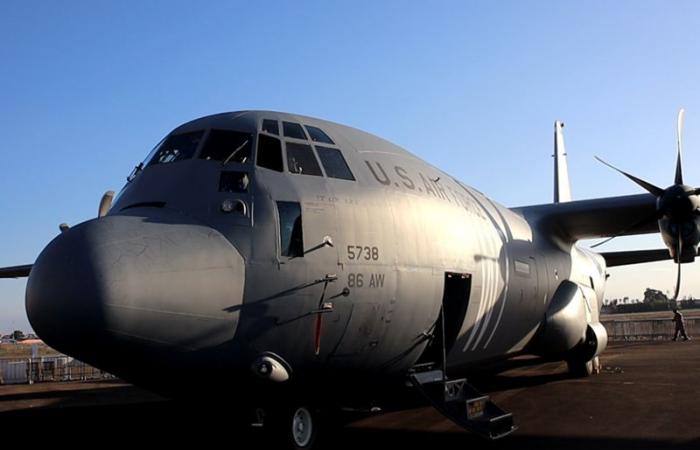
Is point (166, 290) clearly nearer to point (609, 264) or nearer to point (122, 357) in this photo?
point (122, 357)

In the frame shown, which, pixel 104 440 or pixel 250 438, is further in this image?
pixel 104 440

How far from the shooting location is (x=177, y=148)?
844 centimetres

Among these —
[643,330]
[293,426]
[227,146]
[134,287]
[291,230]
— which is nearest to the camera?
[134,287]

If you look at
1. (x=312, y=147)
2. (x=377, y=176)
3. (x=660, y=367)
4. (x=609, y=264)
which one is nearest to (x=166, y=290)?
(x=312, y=147)

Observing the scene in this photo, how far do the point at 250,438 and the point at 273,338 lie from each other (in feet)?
11.1

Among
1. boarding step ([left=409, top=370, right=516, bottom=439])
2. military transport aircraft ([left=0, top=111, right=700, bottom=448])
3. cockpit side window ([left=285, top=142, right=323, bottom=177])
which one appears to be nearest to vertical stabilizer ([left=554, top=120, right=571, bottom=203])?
military transport aircraft ([left=0, top=111, right=700, bottom=448])

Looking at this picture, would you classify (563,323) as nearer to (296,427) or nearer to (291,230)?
(296,427)

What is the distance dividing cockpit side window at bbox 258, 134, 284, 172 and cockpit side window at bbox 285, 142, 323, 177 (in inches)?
5.1

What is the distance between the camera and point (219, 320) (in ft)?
22.1

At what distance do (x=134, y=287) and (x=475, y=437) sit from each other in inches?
255

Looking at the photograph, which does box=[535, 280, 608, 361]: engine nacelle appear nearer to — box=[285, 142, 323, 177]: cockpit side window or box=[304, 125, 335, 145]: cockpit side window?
box=[304, 125, 335, 145]: cockpit side window

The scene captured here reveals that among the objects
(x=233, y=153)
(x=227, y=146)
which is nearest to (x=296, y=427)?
(x=233, y=153)

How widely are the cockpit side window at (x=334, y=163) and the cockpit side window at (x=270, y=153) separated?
637 mm

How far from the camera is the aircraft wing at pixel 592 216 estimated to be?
16.1 metres
